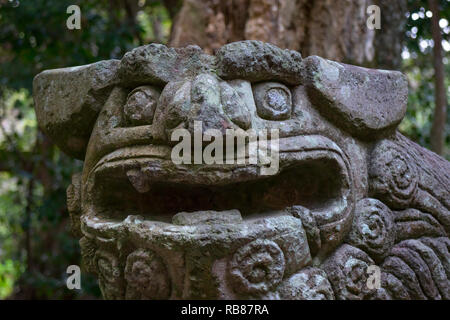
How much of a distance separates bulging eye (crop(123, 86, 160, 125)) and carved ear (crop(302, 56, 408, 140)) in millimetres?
490

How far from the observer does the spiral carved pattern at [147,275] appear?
4.94 ft

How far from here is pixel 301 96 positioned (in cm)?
171

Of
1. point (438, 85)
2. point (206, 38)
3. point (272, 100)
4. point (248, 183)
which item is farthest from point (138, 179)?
point (438, 85)

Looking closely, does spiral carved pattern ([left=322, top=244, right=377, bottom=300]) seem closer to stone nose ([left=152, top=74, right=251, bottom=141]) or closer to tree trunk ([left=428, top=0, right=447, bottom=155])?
stone nose ([left=152, top=74, right=251, bottom=141])

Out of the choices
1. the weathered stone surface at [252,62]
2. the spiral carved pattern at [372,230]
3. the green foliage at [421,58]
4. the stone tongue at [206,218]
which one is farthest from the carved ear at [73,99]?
the green foliage at [421,58]

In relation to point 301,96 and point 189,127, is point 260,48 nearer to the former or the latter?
point 301,96

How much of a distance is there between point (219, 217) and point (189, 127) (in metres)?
0.27

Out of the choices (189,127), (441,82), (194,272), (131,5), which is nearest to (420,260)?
(194,272)

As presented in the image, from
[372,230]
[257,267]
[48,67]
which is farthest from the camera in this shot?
[48,67]

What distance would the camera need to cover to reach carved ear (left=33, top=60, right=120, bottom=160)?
175cm

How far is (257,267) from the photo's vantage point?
4.83 feet

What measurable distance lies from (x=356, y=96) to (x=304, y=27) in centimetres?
147

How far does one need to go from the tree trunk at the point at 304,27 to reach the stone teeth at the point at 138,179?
166 centimetres

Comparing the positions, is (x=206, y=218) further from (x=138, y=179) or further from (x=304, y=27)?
(x=304, y=27)
